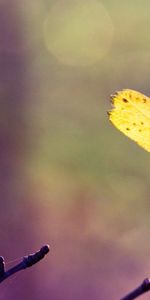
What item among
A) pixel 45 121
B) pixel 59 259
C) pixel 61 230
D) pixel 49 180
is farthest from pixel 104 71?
pixel 59 259

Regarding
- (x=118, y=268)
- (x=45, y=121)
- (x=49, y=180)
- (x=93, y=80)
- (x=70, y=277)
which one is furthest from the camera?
(x=93, y=80)

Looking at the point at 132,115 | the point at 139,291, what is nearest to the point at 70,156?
the point at 132,115

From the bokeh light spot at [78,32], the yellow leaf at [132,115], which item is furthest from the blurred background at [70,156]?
the yellow leaf at [132,115]

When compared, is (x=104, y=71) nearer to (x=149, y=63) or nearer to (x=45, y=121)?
(x=149, y=63)

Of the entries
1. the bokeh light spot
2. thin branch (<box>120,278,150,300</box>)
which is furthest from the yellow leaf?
the bokeh light spot

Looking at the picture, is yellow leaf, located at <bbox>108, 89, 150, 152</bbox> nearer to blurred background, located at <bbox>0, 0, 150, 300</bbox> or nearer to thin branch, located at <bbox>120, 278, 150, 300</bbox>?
thin branch, located at <bbox>120, 278, 150, 300</bbox>
